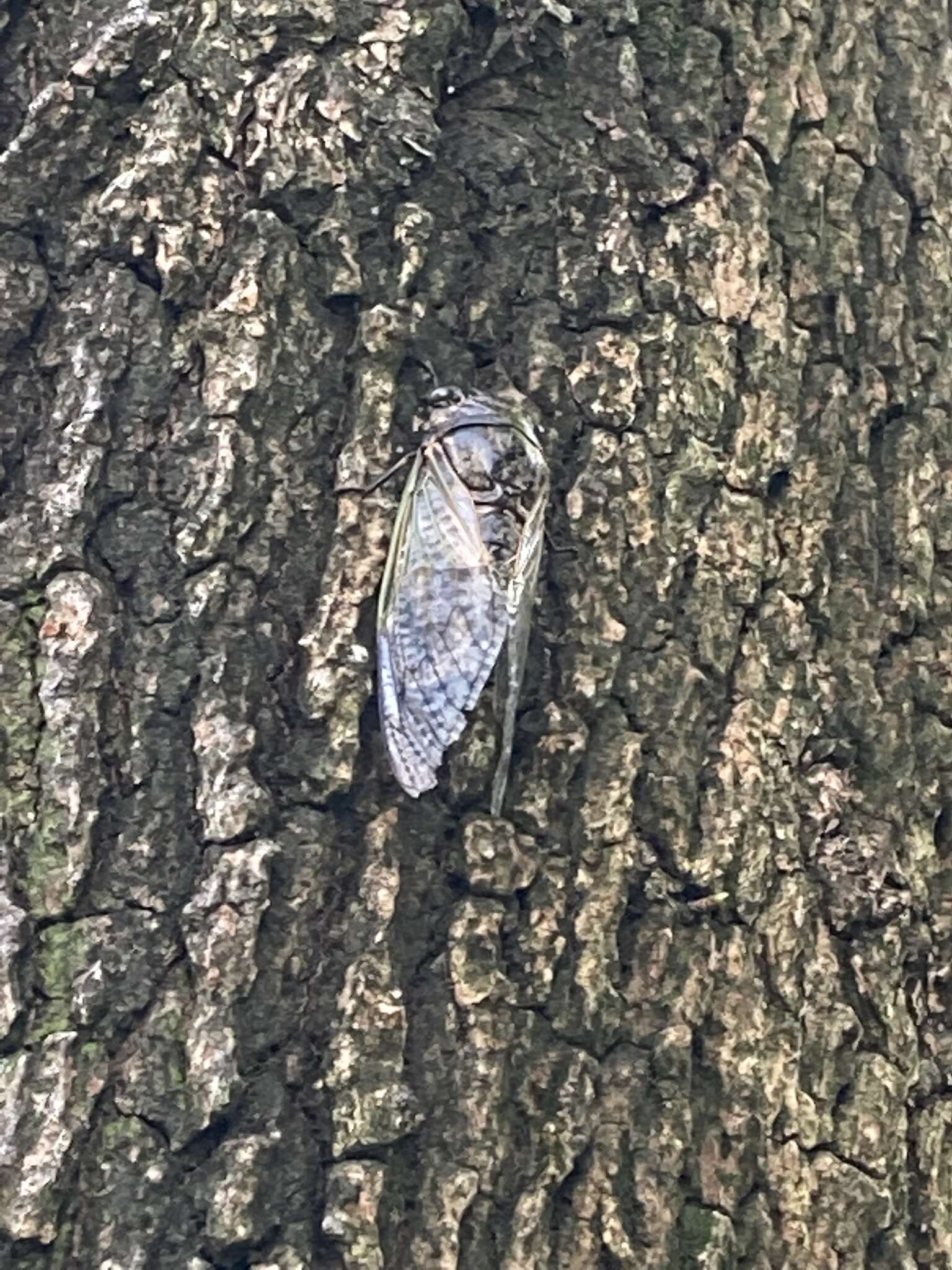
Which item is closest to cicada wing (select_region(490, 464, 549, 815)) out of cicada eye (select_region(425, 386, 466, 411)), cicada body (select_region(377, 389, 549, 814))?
cicada body (select_region(377, 389, 549, 814))

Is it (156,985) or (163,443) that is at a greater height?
(163,443)

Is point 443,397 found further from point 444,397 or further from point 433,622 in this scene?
point 433,622

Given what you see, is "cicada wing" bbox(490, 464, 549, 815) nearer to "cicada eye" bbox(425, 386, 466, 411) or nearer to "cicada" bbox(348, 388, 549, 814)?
"cicada" bbox(348, 388, 549, 814)

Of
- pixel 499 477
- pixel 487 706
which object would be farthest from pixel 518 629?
pixel 499 477

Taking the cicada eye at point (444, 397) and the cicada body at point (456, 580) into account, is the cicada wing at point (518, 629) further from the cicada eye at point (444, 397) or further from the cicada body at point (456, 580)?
the cicada eye at point (444, 397)

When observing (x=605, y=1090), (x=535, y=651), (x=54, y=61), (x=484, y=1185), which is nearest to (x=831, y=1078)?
(x=605, y=1090)

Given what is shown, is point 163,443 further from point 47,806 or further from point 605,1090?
point 605,1090
